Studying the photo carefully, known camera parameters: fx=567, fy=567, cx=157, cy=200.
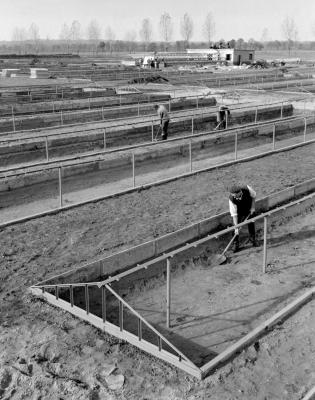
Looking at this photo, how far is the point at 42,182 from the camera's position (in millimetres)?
16391

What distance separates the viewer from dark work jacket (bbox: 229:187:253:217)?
11094 millimetres

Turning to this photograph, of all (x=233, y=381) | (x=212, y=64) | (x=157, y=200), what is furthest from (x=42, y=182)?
(x=212, y=64)

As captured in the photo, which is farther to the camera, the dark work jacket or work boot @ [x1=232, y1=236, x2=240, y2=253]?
work boot @ [x1=232, y1=236, x2=240, y2=253]

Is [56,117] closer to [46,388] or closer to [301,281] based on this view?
[301,281]

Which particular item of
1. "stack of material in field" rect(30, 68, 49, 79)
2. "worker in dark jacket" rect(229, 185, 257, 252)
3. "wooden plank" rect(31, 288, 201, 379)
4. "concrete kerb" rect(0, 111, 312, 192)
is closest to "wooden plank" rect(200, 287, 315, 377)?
"wooden plank" rect(31, 288, 201, 379)

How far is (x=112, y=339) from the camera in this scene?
7855mm

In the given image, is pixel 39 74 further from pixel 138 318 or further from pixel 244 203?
pixel 138 318

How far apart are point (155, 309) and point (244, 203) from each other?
311 centimetres

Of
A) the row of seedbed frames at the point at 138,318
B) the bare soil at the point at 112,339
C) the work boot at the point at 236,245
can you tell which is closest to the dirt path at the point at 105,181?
the bare soil at the point at 112,339

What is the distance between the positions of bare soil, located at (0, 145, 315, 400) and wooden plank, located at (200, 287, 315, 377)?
0.10m

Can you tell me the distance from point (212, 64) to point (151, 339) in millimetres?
73966

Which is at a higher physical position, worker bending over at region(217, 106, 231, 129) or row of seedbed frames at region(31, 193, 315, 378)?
worker bending over at region(217, 106, 231, 129)

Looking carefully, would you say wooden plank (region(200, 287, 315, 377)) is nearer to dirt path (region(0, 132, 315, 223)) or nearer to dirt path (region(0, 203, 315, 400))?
Answer: dirt path (region(0, 203, 315, 400))

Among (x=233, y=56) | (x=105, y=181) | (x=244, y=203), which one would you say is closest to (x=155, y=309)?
(x=244, y=203)
